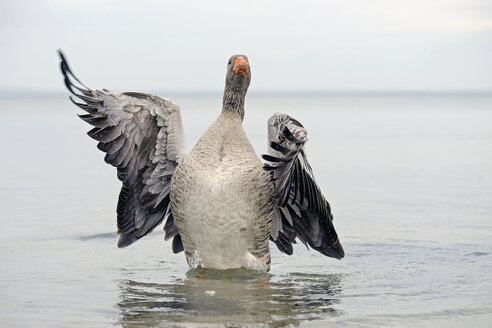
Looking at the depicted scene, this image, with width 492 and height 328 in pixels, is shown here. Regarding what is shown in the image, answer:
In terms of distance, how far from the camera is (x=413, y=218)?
42.0 feet

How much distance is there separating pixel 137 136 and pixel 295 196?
199cm

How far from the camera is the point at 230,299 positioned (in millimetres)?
7902

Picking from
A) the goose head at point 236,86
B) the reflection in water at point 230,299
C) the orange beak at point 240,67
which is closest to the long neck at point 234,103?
the goose head at point 236,86

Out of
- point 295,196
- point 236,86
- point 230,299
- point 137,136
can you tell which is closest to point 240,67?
point 236,86

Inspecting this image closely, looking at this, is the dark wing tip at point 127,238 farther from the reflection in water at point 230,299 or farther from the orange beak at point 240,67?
the orange beak at point 240,67

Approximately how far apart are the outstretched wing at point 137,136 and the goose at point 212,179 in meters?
0.01

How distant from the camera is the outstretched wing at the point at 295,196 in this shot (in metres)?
7.75

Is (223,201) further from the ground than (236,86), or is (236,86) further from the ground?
(236,86)

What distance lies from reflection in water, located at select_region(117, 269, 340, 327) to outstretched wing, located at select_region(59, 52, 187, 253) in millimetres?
1196

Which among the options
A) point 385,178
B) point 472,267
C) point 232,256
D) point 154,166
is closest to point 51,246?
point 154,166

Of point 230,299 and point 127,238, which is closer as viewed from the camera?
point 230,299

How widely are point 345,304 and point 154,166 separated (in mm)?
2861

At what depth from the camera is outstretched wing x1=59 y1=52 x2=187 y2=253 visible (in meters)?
8.94

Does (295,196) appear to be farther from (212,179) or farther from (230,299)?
(230,299)
